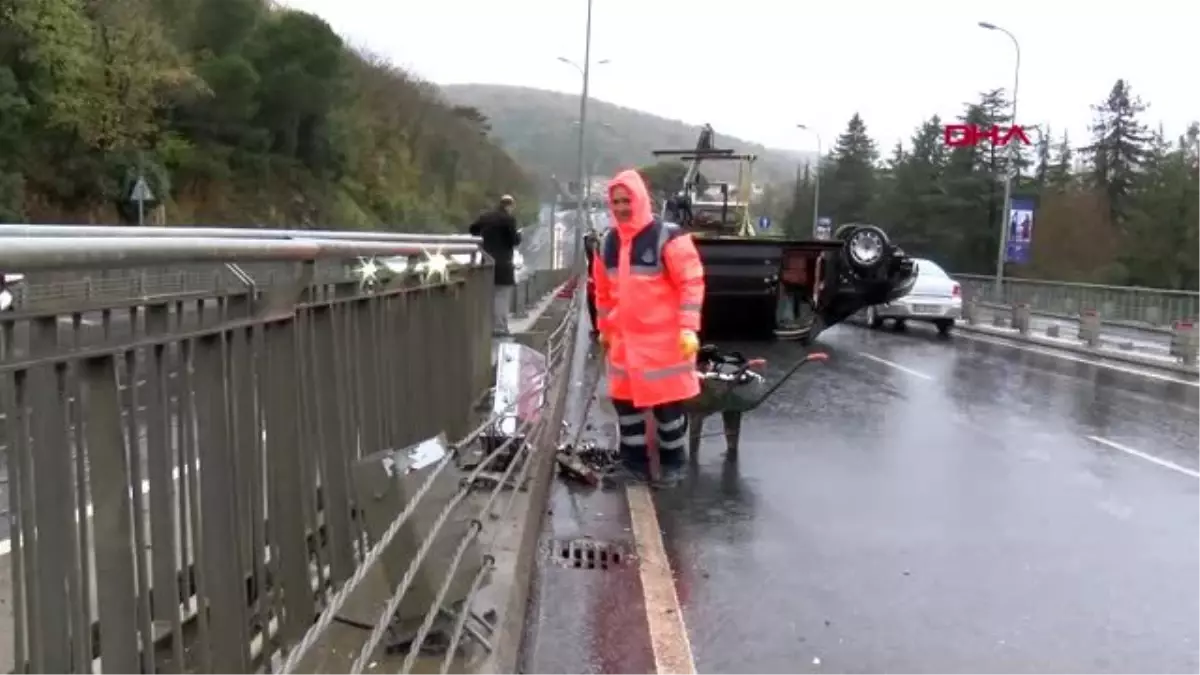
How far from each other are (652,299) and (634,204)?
0.56 m

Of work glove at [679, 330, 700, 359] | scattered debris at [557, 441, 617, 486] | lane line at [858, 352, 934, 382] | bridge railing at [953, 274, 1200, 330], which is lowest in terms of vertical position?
bridge railing at [953, 274, 1200, 330]

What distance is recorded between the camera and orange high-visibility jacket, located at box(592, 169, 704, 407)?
7477 mm

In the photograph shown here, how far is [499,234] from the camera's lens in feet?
49.2

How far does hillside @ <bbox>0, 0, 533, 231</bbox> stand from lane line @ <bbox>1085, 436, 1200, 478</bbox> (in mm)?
26631

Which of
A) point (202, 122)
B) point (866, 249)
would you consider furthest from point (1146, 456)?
point (202, 122)

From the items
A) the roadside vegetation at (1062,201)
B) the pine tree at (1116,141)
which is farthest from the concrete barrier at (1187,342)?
the pine tree at (1116,141)

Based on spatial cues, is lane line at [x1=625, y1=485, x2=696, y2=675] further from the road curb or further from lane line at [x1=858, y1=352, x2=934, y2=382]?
the road curb

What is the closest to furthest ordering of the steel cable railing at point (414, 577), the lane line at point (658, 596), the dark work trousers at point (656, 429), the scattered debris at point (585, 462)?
the steel cable railing at point (414, 577), the lane line at point (658, 596), the dark work trousers at point (656, 429), the scattered debris at point (585, 462)

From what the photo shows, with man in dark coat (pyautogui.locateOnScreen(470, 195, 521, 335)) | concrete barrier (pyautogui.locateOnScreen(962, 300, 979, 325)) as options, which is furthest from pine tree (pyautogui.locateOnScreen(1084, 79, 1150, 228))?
man in dark coat (pyautogui.locateOnScreen(470, 195, 521, 335))

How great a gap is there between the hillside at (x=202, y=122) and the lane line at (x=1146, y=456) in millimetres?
26631

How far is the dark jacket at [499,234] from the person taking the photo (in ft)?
49.1

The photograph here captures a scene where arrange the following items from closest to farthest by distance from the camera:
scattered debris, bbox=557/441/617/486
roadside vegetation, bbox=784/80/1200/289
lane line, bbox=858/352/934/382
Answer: scattered debris, bbox=557/441/617/486, lane line, bbox=858/352/934/382, roadside vegetation, bbox=784/80/1200/289

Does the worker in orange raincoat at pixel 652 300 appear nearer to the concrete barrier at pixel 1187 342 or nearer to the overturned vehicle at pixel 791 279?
the overturned vehicle at pixel 791 279

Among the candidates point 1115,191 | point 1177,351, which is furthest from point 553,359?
point 1115,191
